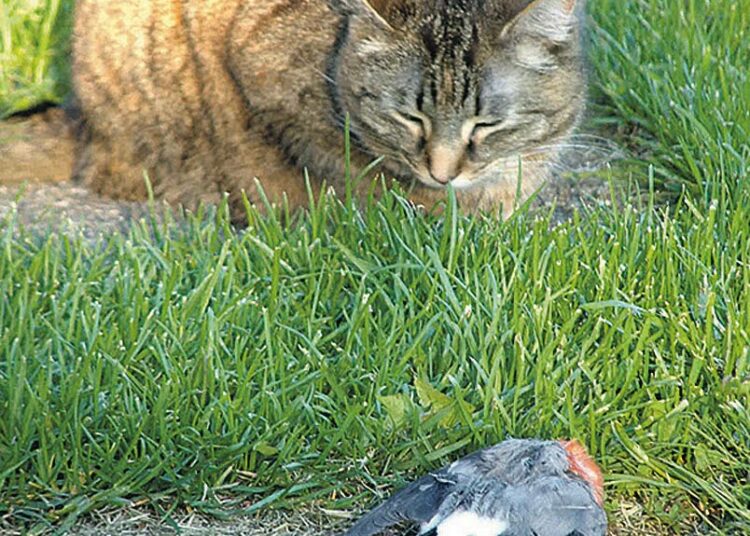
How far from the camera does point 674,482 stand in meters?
2.75

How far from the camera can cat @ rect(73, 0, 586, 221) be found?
3496mm

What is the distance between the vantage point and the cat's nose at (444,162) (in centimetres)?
356

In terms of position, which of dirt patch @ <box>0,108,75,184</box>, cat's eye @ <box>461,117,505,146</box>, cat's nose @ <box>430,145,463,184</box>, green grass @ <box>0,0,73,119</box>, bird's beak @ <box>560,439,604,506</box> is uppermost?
cat's eye @ <box>461,117,505,146</box>

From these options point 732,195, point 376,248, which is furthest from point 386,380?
point 732,195

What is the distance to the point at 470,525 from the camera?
2.40 metres

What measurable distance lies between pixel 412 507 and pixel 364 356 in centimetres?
58

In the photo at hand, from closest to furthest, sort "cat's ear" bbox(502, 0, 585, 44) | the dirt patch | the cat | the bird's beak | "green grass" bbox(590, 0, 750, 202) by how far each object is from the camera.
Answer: the bird's beak
"cat's ear" bbox(502, 0, 585, 44)
the cat
"green grass" bbox(590, 0, 750, 202)
the dirt patch

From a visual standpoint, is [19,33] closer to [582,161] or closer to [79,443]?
[582,161]

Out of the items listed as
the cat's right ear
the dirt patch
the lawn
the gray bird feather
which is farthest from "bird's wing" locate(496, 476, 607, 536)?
the dirt patch

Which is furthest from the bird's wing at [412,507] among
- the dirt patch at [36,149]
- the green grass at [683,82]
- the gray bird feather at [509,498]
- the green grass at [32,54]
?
the green grass at [32,54]

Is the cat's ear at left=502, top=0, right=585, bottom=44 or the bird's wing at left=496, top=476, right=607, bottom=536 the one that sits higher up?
the cat's ear at left=502, top=0, right=585, bottom=44

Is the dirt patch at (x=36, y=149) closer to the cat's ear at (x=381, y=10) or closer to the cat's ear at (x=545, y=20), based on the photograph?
the cat's ear at (x=381, y=10)

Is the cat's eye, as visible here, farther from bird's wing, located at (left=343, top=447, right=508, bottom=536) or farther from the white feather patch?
the white feather patch

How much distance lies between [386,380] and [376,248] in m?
0.59
